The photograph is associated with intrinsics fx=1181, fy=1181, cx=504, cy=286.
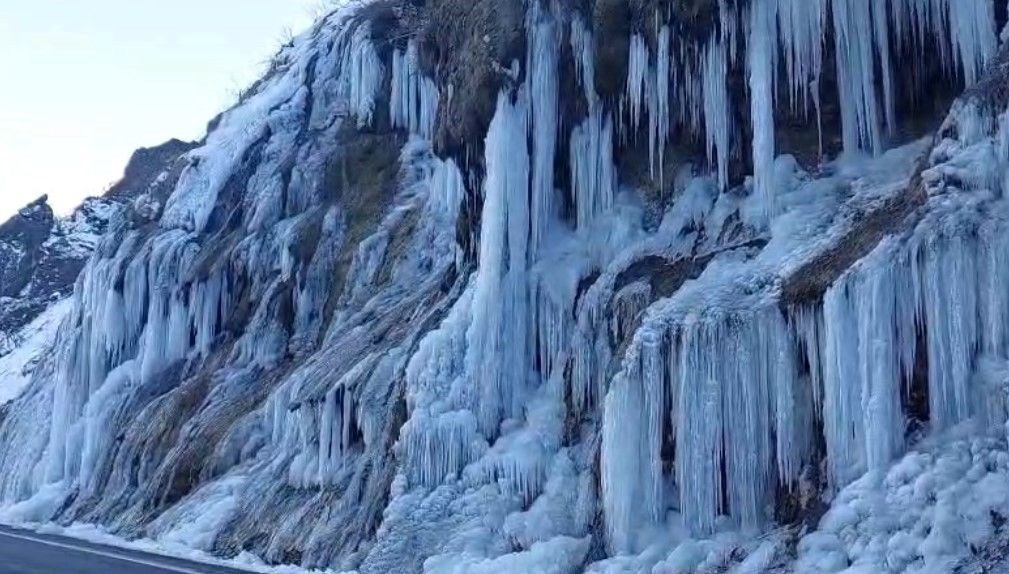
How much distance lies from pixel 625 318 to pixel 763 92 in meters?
3.54

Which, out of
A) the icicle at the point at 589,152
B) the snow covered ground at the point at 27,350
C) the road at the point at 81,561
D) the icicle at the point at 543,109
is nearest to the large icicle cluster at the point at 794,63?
the icicle at the point at 589,152

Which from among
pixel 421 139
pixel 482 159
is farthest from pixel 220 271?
pixel 482 159

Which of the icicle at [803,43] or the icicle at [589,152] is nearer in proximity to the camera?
the icicle at [803,43]

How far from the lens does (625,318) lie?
16.2m

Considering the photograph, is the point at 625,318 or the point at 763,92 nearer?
the point at 763,92

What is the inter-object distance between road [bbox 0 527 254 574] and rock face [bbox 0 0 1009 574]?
1.37 m

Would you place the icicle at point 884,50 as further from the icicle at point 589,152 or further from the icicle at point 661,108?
the icicle at point 589,152

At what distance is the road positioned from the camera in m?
16.6

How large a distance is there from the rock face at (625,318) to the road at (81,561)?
137 cm

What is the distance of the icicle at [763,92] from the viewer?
51.4 ft

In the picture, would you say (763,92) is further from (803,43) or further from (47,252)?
(47,252)

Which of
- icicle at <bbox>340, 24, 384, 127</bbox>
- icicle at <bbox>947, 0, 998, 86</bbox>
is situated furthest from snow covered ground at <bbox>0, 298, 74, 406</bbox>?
icicle at <bbox>947, 0, 998, 86</bbox>

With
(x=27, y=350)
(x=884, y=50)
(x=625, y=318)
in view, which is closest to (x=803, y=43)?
→ (x=884, y=50)

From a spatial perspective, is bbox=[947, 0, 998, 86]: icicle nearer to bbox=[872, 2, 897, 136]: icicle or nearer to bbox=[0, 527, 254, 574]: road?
bbox=[872, 2, 897, 136]: icicle
